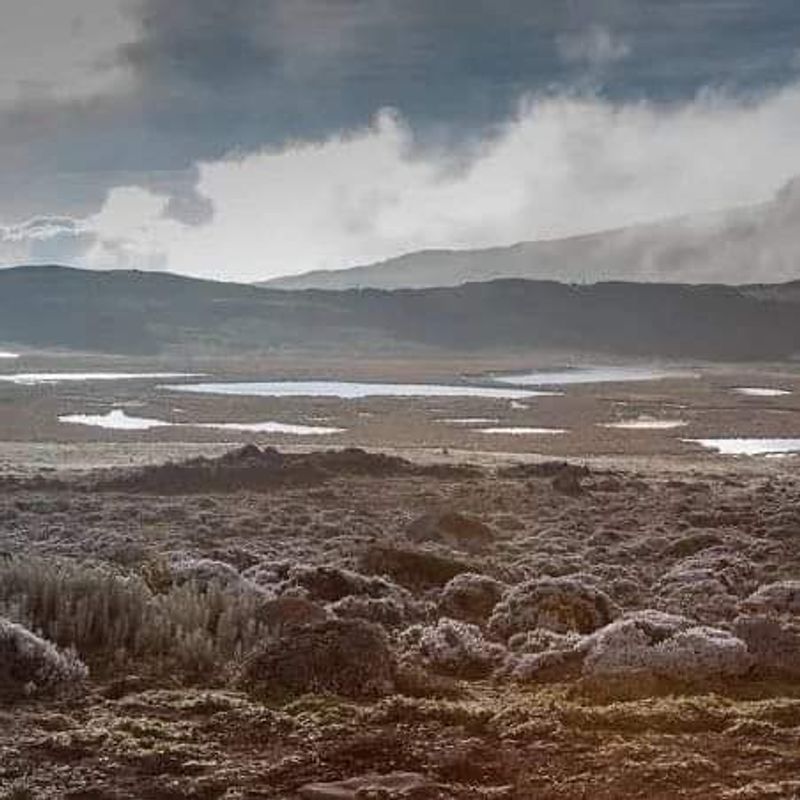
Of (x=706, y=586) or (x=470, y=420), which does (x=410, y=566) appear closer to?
(x=706, y=586)

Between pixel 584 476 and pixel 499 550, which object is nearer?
pixel 499 550

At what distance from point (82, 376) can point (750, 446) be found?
79.9m

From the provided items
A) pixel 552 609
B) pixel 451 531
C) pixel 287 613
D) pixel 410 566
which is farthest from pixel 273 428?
pixel 287 613

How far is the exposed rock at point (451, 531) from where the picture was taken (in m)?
22.8

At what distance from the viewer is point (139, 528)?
82.3 feet

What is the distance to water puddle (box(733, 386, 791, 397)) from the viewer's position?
101375 mm

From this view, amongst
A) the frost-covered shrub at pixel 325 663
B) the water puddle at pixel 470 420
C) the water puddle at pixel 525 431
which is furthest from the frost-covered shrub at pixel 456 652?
the water puddle at pixel 470 420

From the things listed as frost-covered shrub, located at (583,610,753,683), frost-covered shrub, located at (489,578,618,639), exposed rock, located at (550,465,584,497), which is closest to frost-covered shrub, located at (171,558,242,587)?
frost-covered shrub, located at (489,578,618,639)

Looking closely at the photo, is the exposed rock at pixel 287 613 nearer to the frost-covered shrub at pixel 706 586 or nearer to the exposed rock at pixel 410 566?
the frost-covered shrub at pixel 706 586

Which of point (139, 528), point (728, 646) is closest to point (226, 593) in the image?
point (728, 646)

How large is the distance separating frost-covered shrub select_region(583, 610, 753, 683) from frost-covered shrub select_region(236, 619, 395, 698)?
156 cm

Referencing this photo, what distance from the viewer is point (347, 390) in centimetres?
10594

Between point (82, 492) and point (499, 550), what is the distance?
48.1 ft

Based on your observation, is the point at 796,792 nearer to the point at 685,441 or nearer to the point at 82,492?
the point at 82,492
